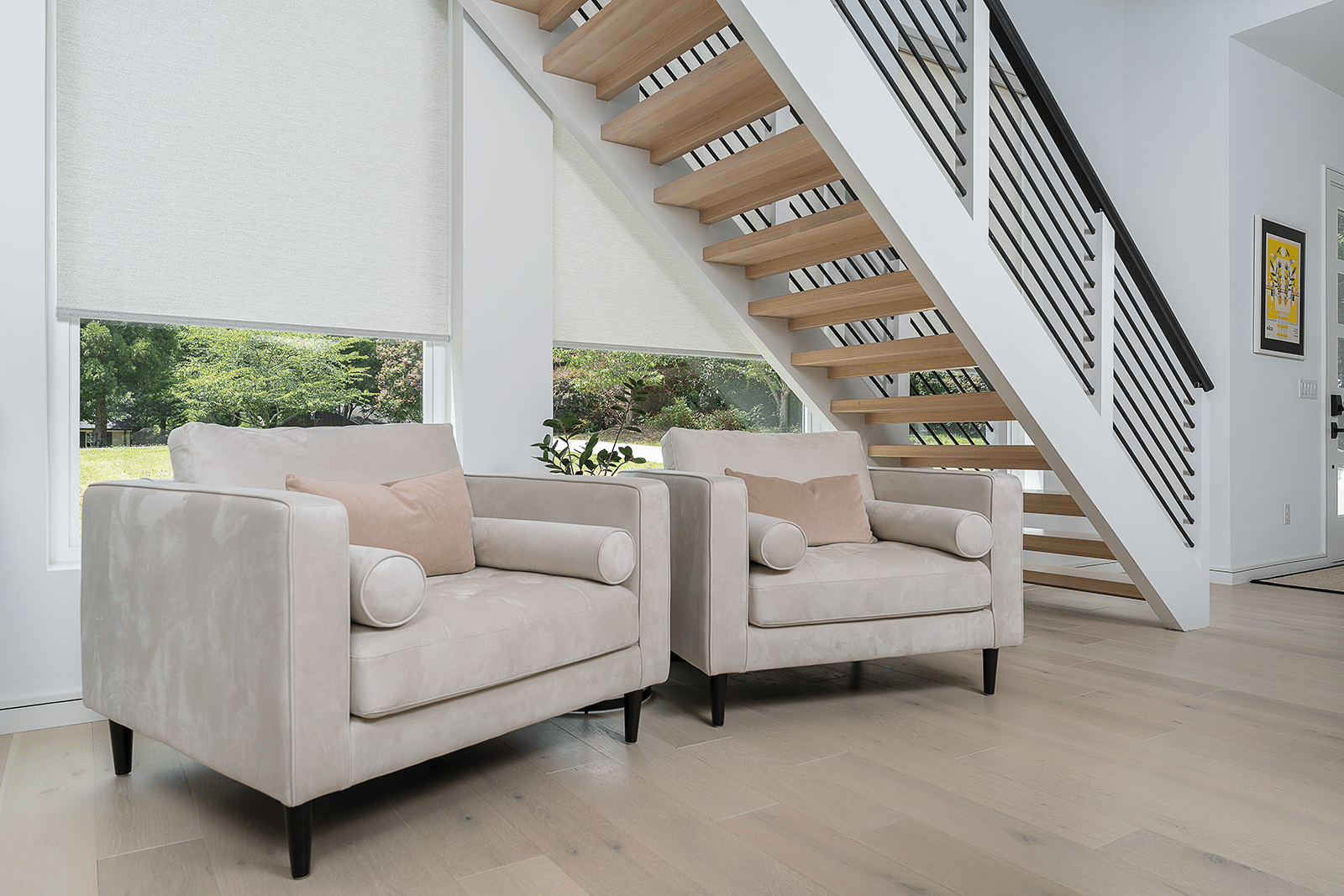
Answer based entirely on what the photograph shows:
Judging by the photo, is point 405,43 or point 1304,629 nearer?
point 405,43

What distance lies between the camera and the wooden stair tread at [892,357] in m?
3.18

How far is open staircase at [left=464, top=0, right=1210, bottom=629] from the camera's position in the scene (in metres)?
2.64

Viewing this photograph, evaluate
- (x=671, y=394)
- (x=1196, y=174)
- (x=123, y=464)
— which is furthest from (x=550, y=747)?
(x=1196, y=174)

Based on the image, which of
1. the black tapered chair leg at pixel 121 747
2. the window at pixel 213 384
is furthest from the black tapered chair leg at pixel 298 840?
the window at pixel 213 384

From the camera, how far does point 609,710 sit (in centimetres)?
251

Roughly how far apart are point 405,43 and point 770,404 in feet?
7.31

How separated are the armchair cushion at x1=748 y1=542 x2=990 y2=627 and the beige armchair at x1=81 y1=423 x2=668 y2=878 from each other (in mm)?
330

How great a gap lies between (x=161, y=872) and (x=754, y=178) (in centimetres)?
261

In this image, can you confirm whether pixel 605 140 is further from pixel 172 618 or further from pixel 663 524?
pixel 172 618

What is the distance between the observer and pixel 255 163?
285 cm

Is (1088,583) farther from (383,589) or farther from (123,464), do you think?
(123,464)

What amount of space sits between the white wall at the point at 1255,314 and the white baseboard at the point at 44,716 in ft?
17.4

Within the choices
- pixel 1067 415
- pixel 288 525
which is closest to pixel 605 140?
pixel 1067 415

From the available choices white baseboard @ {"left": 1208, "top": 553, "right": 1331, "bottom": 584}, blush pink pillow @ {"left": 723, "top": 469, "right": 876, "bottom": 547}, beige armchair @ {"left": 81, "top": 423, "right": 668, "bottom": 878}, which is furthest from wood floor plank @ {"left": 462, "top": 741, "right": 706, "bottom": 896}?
white baseboard @ {"left": 1208, "top": 553, "right": 1331, "bottom": 584}
